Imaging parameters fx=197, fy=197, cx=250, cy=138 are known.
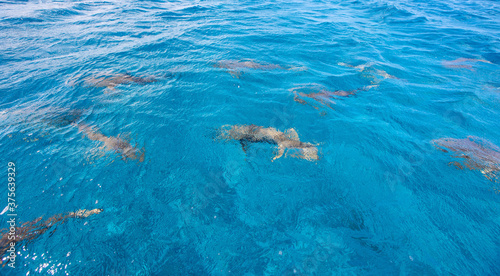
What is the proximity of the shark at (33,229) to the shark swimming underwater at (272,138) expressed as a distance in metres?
3.13

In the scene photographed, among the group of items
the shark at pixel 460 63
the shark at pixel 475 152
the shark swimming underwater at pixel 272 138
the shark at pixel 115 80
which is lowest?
the shark at pixel 475 152

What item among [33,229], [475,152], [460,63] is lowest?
[475,152]

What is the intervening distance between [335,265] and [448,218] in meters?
2.48

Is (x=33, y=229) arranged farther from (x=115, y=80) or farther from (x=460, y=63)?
(x=460, y=63)

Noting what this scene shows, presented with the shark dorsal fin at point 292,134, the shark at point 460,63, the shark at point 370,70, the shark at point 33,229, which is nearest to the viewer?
the shark at point 33,229

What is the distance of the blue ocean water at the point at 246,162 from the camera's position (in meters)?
3.27

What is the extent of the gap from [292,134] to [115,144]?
4.43m

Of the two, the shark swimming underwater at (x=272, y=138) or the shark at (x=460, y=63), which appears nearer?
the shark swimming underwater at (x=272, y=138)

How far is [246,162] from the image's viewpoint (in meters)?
4.63

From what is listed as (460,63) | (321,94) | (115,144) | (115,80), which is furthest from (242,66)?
(460,63)

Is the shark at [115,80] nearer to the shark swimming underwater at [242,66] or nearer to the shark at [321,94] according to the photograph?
the shark swimming underwater at [242,66]

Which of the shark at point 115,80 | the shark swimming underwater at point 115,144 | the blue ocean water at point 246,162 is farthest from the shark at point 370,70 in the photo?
the shark swimming underwater at point 115,144

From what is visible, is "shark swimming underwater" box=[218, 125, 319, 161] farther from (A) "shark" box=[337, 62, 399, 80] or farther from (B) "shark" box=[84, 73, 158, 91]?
(A) "shark" box=[337, 62, 399, 80]

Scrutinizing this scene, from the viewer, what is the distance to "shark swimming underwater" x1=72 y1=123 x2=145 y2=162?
4.60 metres
